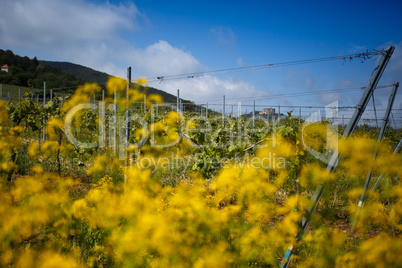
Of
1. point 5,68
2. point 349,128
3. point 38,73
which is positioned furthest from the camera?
A: point 38,73

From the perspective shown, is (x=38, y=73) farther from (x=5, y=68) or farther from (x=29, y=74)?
(x=5, y=68)

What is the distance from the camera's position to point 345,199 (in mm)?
4480

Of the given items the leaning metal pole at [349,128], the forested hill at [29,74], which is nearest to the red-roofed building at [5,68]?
the forested hill at [29,74]

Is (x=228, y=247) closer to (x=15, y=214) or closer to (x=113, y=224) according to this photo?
(x=113, y=224)

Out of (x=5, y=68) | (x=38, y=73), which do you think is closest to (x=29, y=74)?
(x=38, y=73)

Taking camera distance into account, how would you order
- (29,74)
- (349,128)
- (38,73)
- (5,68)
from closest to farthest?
(349,128)
(29,74)
(5,68)
(38,73)

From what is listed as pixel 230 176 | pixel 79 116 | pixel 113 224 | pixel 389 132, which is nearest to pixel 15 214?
pixel 113 224

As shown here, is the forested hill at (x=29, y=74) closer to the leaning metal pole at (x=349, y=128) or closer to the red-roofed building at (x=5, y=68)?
the red-roofed building at (x=5, y=68)

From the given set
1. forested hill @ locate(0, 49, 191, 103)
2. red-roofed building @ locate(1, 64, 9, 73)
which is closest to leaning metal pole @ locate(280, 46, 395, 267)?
forested hill @ locate(0, 49, 191, 103)

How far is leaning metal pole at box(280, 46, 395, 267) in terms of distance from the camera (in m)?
2.09

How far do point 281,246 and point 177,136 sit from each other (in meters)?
2.10

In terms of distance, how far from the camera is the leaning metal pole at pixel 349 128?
6.87 ft

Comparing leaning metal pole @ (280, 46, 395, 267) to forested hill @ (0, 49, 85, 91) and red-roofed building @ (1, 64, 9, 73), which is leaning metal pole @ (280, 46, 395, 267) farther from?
red-roofed building @ (1, 64, 9, 73)

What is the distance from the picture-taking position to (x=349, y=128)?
2164 millimetres
